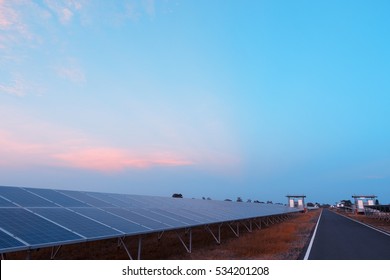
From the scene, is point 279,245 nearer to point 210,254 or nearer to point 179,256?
point 210,254

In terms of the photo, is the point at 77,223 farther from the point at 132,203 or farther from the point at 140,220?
the point at 132,203

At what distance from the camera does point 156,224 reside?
564 inches

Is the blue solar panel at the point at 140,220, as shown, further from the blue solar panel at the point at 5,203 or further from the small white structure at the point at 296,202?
the small white structure at the point at 296,202

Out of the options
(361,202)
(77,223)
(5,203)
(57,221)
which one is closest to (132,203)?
(77,223)

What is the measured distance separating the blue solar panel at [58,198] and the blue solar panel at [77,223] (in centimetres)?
198

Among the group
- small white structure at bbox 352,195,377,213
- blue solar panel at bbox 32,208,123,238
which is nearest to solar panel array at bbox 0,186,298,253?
blue solar panel at bbox 32,208,123,238

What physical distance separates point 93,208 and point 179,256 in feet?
15.0

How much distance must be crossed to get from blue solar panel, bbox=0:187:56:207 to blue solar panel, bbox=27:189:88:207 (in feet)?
2.25

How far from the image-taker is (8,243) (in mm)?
7773

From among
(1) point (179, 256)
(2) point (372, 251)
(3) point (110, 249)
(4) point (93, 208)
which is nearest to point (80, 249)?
(3) point (110, 249)

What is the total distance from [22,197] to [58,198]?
2269 mm

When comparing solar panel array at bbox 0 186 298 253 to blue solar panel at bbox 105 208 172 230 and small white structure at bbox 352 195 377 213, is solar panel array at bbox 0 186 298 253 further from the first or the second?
small white structure at bbox 352 195 377 213

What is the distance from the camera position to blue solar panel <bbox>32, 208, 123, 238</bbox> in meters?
10.4
